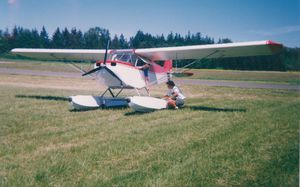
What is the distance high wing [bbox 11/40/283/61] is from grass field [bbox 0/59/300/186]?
8.62 ft

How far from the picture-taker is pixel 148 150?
5.18 meters

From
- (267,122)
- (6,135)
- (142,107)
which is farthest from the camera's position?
(142,107)

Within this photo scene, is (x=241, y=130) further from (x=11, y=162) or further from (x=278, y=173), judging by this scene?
(x=11, y=162)

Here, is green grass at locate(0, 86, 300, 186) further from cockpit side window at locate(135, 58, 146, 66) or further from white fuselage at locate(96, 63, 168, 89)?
cockpit side window at locate(135, 58, 146, 66)

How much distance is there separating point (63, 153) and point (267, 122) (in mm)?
5288

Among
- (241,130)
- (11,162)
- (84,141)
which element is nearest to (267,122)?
(241,130)

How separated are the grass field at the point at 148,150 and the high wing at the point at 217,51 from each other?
2.55 m

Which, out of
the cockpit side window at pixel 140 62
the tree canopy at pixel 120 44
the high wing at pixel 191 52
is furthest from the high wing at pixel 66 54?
the tree canopy at pixel 120 44

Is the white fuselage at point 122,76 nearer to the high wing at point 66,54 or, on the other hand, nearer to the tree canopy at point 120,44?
the high wing at point 66,54

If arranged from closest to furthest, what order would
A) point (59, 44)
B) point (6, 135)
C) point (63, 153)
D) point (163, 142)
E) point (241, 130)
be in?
point (63, 153) → point (163, 142) → point (6, 135) → point (241, 130) → point (59, 44)

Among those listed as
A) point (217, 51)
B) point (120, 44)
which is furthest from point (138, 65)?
point (120, 44)

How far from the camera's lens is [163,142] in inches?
225

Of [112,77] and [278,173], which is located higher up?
[112,77]

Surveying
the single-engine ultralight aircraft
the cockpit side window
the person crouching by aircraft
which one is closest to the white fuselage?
the single-engine ultralight aircraft
